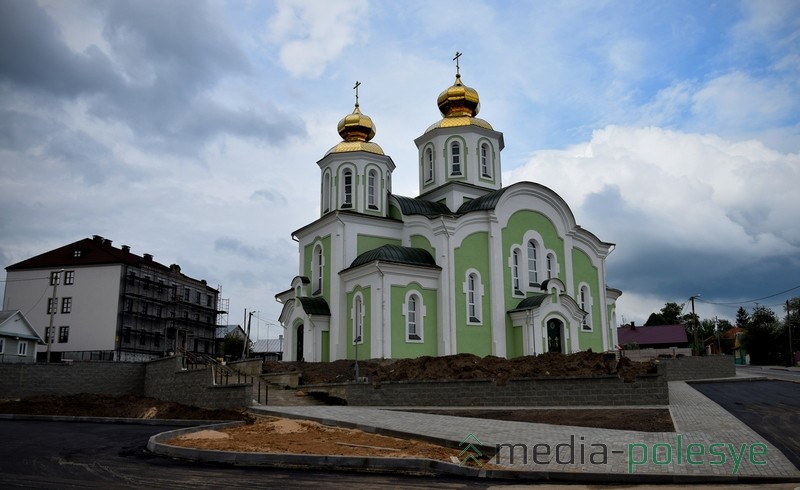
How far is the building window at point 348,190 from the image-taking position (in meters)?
30.8

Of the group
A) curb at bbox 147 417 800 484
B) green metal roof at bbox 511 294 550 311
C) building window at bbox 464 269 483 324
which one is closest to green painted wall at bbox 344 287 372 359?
building window at bbox 464 269 483 324

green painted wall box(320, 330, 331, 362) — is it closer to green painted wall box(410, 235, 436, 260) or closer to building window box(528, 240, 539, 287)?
green painted wall box(410, 235, 436, 260)

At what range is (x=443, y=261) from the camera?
1080 inches

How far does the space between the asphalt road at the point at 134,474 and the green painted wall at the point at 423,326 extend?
14.8 m

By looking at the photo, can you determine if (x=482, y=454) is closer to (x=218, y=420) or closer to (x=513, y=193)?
(x=218, y=420)

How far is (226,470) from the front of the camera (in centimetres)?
921

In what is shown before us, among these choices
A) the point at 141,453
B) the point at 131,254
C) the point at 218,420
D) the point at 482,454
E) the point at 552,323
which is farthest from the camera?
the point at 131,254

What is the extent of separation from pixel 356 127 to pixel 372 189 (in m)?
3.64

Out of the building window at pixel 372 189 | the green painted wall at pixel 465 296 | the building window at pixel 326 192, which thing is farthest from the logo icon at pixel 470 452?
the building window at pixel 326 192

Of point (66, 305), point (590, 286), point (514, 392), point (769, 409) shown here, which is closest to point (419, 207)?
point (590, 286)

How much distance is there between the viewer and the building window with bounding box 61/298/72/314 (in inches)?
1950

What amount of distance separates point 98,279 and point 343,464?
154ft

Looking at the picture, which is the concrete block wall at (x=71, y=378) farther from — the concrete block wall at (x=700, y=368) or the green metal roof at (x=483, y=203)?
the concrete block wall at (x=700, y=368)

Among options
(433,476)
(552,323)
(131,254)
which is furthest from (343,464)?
(131,254)
